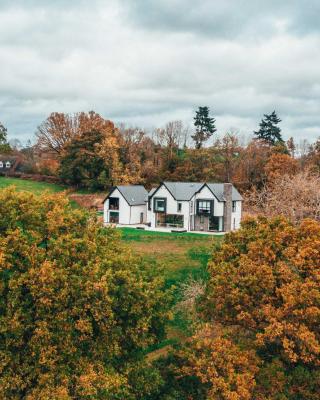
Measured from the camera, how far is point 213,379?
15375 millimetres

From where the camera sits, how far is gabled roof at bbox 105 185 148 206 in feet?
171

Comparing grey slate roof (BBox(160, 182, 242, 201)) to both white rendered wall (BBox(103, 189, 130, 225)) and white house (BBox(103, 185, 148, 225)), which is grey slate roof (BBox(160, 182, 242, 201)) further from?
white rendered wall (BBox(103, 189, 130, 225))

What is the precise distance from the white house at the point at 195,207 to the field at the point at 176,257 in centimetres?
807

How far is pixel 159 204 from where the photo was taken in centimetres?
5109

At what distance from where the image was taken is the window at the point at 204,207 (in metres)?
49.5

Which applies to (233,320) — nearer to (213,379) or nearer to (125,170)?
(213,379)

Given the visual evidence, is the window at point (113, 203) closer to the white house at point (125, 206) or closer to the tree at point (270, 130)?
the white house at point (125, 206)

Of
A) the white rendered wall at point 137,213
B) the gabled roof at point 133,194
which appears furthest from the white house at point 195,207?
the gabled roof at point 133,194

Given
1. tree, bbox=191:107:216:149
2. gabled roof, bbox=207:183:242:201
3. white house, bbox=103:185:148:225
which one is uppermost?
tree, bbox=191:107:216:149

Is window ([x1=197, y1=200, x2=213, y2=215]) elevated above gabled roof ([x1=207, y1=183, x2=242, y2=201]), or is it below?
below

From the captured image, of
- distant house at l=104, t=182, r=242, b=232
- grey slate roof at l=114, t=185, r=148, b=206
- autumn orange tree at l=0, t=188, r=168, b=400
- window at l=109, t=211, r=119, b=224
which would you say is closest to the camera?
autumn orange tree at l=0, t=188, r=168, b=400

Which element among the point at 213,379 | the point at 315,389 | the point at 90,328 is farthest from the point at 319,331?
the point at 90,328

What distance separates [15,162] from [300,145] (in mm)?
49777

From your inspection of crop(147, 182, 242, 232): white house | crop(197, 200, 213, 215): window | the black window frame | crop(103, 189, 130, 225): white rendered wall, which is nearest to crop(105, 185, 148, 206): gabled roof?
crop(103, 189, 130, 225): white rendered wall
